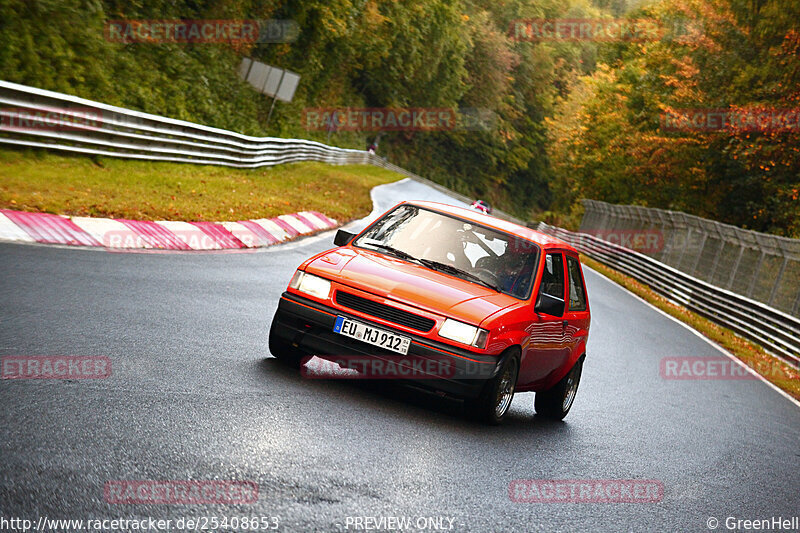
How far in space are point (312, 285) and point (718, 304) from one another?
725 inches

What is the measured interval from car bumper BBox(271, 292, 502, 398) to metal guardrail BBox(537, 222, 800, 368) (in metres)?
12.7

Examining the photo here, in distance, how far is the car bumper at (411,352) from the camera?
6648 mm

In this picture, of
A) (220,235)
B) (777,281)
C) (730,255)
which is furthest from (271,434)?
(730,255)

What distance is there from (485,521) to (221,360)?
3.04m

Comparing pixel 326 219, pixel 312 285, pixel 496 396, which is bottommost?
pixel 326 219

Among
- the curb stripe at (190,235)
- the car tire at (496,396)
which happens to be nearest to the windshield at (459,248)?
the car tire at (496,396)

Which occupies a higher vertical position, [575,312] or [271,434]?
[575,312]

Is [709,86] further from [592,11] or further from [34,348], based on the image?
[592,11]

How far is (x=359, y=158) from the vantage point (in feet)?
200

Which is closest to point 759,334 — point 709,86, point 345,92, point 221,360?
point 221,360

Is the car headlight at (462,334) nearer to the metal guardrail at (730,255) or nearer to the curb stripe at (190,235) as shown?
the curb stripe at (190,235)

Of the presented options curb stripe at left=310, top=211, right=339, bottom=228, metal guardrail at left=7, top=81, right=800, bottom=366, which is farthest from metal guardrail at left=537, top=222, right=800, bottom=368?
curb stripe at left=310, top=211, right=339, bottom=228

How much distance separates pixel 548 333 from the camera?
7953 mm

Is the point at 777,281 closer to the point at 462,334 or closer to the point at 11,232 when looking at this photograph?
the point at 462,334
